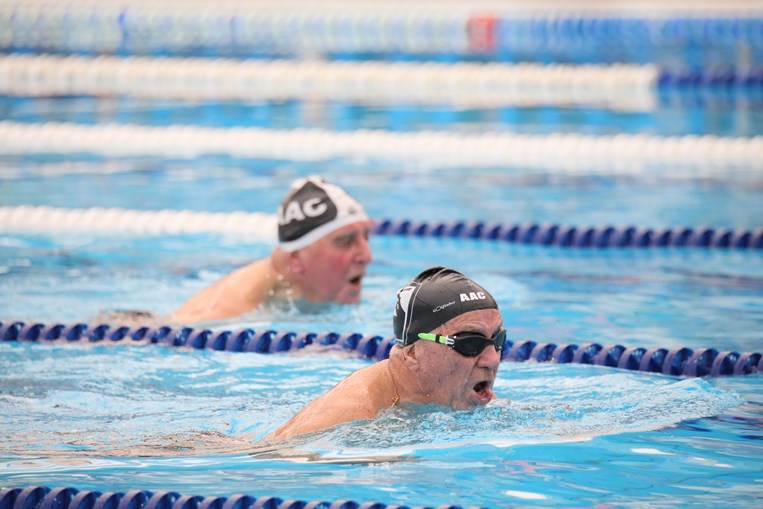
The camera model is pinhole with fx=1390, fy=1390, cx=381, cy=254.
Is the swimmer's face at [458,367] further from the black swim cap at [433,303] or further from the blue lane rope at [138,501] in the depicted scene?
the blue lane rope at [138,501]

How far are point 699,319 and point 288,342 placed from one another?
1704mm

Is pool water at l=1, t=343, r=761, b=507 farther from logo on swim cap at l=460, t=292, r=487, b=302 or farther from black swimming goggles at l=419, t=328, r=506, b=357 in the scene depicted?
logo on swim cap at l=460, t=292, r=487, b=302

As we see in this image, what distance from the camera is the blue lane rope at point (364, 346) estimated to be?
15.3ft

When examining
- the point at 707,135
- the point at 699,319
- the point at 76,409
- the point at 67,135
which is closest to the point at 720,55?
the point at 707,135

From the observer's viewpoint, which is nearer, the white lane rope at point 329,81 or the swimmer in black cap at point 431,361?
the swimmer in black cap at point 431,361

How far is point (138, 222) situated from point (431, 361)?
161 inches

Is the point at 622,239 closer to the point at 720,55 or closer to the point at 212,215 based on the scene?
the point at 212,215

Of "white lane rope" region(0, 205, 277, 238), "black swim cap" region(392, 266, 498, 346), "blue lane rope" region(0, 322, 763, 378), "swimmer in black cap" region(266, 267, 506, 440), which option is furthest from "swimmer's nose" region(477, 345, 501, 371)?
"white lane rope" region(0, 205, 277, 238)

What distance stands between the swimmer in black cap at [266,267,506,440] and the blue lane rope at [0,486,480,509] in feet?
1.06

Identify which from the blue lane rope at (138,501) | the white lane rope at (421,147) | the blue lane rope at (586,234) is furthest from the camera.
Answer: the white lane rope at (421,147)

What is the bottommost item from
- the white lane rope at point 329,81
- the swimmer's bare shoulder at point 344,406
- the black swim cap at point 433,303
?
the swimmer's bare shoulder at point 344,406

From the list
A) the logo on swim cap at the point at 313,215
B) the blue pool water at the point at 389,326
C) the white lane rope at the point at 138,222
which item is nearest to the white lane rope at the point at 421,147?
the blue pool water at the point at 389,326

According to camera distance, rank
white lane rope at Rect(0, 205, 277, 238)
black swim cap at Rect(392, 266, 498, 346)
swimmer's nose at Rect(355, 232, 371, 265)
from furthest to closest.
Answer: white lane rope at Rect(0, 205, 277, 238), swimmer's nose at Rect(355, 232, 371, 265), black swim cap at Rect(392, 266, 498, 346)

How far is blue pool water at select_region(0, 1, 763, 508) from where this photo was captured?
3.62 m
